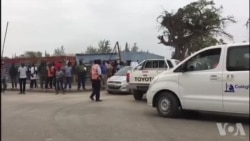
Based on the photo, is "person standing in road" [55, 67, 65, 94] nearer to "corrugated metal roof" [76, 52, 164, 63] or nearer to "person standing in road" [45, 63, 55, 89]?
"person standing in road" [45, 63, 55, 89]

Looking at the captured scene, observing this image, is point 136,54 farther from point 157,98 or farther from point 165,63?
point 157,98

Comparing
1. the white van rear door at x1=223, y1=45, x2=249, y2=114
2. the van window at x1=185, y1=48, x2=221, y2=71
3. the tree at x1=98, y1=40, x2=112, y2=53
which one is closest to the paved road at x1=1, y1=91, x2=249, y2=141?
the white van rear door at x1=223, y1=45, x2=249, y2=114

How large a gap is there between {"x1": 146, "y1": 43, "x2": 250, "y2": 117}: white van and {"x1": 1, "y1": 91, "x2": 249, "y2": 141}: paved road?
428 millimetres

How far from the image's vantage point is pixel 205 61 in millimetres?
10531

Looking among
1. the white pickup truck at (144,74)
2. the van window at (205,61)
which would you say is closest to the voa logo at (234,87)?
the van window at (205,61)

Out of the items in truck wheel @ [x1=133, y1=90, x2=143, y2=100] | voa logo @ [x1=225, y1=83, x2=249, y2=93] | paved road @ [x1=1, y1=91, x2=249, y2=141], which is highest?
voa logo @ [x1=225, y1=83, x2=249, y2=93]

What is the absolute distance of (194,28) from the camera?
4634cm

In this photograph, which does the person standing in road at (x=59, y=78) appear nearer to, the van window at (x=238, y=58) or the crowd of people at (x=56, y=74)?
the crowd of people at (x=56, y=74)

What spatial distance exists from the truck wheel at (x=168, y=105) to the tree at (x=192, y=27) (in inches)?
1295

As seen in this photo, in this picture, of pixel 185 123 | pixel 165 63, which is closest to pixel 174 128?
pixel 185 123

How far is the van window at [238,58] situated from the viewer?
31.8 ft

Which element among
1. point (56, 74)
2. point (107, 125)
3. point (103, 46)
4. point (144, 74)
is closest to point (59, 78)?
point (56, 74)

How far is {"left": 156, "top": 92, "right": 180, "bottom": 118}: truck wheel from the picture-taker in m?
11.1

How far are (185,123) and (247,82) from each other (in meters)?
1.79
